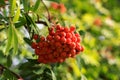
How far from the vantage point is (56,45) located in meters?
1.92

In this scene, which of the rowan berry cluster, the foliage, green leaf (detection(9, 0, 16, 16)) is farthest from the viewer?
the foliage

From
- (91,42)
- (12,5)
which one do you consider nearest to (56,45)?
(12,5)

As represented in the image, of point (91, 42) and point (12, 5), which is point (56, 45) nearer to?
point (12, 5)

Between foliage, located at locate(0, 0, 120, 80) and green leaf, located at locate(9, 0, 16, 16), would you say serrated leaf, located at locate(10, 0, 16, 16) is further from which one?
foliage, located at locate(0, 0, 120, 80)

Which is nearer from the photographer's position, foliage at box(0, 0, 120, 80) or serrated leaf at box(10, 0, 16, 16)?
serrated leaf at box(10, 0, 16, 16)

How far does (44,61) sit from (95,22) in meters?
3.10

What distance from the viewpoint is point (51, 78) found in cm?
215

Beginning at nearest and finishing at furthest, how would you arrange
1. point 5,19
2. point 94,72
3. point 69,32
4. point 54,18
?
point 5,19, point 69,32, point 54,18, point 94,72

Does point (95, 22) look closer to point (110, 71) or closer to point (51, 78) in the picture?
point (110, 71)

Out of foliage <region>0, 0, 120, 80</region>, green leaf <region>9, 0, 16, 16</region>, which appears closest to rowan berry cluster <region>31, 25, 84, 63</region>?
green leaf <region>9, 0, 16, 16</region>

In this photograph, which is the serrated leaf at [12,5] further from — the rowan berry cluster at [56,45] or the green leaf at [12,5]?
the rowan berry cluster at [56,45]

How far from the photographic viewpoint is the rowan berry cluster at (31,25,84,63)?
1.93 m

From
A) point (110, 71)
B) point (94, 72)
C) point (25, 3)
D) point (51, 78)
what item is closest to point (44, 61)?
point (51, 78)

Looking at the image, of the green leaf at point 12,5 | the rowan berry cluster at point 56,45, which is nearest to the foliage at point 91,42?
Answer: the rowan berry cluster at point 56,45
